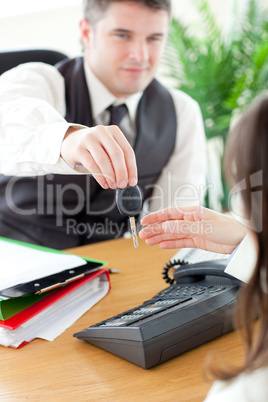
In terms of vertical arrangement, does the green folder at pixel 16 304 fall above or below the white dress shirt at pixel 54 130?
below

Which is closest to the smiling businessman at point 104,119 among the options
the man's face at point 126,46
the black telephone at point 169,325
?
the man's face at point 126,46

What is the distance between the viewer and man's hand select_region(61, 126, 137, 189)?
75 centimetres

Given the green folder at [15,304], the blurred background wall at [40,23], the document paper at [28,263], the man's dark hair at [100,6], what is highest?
the blurred background wall at [40,23]

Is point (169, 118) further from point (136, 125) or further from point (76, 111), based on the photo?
point (76, 111)

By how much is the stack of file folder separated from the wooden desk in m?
0.02

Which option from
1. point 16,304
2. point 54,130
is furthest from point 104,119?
point 16,304

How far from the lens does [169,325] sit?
2.14 ft

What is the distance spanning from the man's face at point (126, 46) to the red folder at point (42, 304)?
0.76 meters

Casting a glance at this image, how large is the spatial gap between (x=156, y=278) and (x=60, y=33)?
6.72 feet

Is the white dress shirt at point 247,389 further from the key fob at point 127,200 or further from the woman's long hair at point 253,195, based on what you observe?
the key fob at point 127,200

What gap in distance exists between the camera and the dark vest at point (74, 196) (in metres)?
1.40

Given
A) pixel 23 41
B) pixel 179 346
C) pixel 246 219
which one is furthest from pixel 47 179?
pixel 23 41

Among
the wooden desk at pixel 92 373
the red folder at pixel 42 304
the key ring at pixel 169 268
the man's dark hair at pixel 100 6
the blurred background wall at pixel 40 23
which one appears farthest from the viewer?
the blurred background wall at pixel 40 23

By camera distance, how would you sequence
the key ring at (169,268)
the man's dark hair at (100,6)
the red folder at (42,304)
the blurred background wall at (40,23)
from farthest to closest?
the blurred background wall at (40,23) < the man's dark hair at (100,6) < the key ring at (169,268) < the red folder at (42,304)
